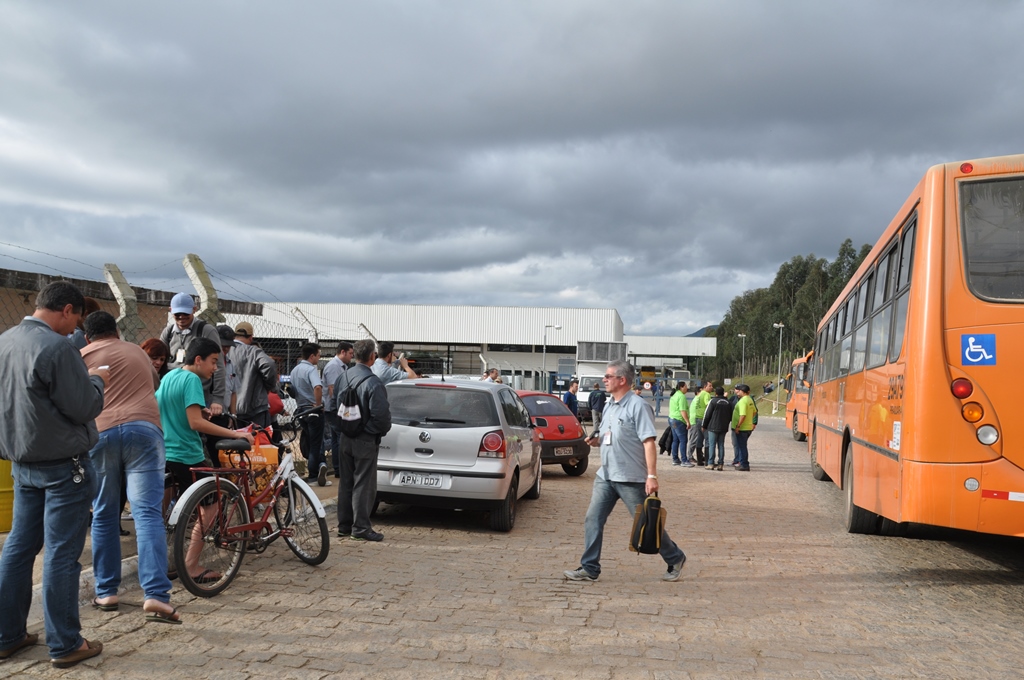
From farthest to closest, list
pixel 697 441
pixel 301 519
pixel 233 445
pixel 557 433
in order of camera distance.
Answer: pixel 697 441 < pixel 557 433 < pixel 301 519 < pixel 233 445

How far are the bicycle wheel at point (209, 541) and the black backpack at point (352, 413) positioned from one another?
183 cm

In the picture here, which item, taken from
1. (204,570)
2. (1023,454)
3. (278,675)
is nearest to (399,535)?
(204,570)

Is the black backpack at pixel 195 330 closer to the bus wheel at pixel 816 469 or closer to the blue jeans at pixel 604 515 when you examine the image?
the blue jeans at pixel 604 515

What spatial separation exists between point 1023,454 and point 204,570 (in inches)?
231

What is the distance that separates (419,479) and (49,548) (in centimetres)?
468

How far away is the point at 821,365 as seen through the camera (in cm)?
1666

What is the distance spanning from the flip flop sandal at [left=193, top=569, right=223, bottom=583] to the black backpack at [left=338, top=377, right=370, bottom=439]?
2260 millimetres

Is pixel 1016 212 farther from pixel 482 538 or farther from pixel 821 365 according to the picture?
pixel 821 365

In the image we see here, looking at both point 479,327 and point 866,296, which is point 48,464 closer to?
point 866,296

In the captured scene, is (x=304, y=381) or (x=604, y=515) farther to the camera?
(x=304, y=381)

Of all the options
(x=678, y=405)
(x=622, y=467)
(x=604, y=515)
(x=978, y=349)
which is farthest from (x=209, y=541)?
(x=678, y=405)

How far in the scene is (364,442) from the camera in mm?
8016

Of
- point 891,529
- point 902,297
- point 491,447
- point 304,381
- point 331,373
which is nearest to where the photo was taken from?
point 902,297

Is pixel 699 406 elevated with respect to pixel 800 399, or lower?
lower
